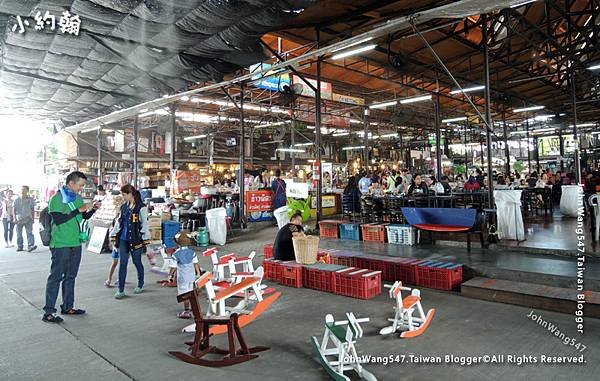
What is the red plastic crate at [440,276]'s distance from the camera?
18.2ft

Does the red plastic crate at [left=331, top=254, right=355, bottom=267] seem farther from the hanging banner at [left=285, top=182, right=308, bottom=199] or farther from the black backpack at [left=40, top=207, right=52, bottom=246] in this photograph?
the black backpack at [left=40, top=207, right=52, bottom=246]

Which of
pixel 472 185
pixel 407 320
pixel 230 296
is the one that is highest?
pixel 472 185

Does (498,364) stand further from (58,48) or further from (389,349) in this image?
(58,48)

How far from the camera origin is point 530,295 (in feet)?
15.5

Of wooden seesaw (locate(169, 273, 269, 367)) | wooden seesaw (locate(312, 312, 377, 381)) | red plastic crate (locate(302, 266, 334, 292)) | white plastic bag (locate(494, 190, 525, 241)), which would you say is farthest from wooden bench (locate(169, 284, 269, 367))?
white plastic bag (locate(494, 190, 525, 241))

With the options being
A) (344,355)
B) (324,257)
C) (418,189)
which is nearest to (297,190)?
(418,189)

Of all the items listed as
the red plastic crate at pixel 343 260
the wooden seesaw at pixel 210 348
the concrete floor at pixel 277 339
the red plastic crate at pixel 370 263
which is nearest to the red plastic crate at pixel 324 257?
the red plastic crate at pixel 343 260

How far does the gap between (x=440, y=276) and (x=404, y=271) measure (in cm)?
62

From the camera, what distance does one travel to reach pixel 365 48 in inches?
317

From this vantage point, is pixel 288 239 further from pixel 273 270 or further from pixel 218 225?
pixel 218 225

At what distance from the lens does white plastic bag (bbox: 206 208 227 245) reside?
1009 cm

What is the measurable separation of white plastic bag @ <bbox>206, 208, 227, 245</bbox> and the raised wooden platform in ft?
21.6

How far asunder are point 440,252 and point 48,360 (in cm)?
632

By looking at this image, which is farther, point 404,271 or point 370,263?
point 370,263
